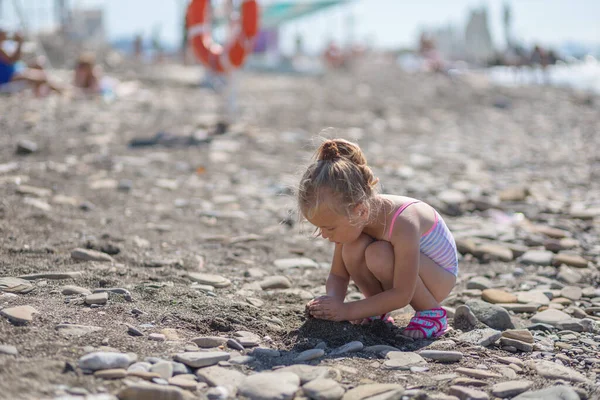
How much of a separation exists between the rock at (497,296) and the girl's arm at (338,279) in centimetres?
100

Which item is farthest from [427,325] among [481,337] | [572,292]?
[572,292]

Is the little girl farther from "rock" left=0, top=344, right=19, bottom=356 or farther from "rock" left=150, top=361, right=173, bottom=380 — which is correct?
"rock" left=0, top=344, right=19, bottom=356

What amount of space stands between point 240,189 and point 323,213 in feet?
12.6

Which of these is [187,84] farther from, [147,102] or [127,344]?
[127,344]

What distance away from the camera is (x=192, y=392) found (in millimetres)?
2320

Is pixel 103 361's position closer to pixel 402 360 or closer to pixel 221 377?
pixel 221 377

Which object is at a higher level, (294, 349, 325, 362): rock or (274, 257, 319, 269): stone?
(294, 349, 325, 362): rock

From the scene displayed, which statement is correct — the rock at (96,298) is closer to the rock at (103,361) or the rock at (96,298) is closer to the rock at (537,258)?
the rock at (103,361)

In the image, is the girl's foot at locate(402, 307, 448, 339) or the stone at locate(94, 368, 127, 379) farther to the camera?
the girl's foot at locate(402, 307, 448, 339)

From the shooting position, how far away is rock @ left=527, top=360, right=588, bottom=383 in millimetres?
2646

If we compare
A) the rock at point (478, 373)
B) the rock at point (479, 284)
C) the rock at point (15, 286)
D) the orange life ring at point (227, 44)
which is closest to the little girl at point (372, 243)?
the rock at point (478, 373)

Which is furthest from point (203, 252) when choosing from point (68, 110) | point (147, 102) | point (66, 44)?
point (66, 44)

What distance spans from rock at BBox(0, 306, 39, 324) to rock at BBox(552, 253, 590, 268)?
3.30 metres

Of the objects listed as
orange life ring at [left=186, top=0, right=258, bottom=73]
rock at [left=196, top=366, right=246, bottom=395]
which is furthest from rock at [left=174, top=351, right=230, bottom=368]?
orange life ring at [left=186, top=0, right=258, bottom=73]
